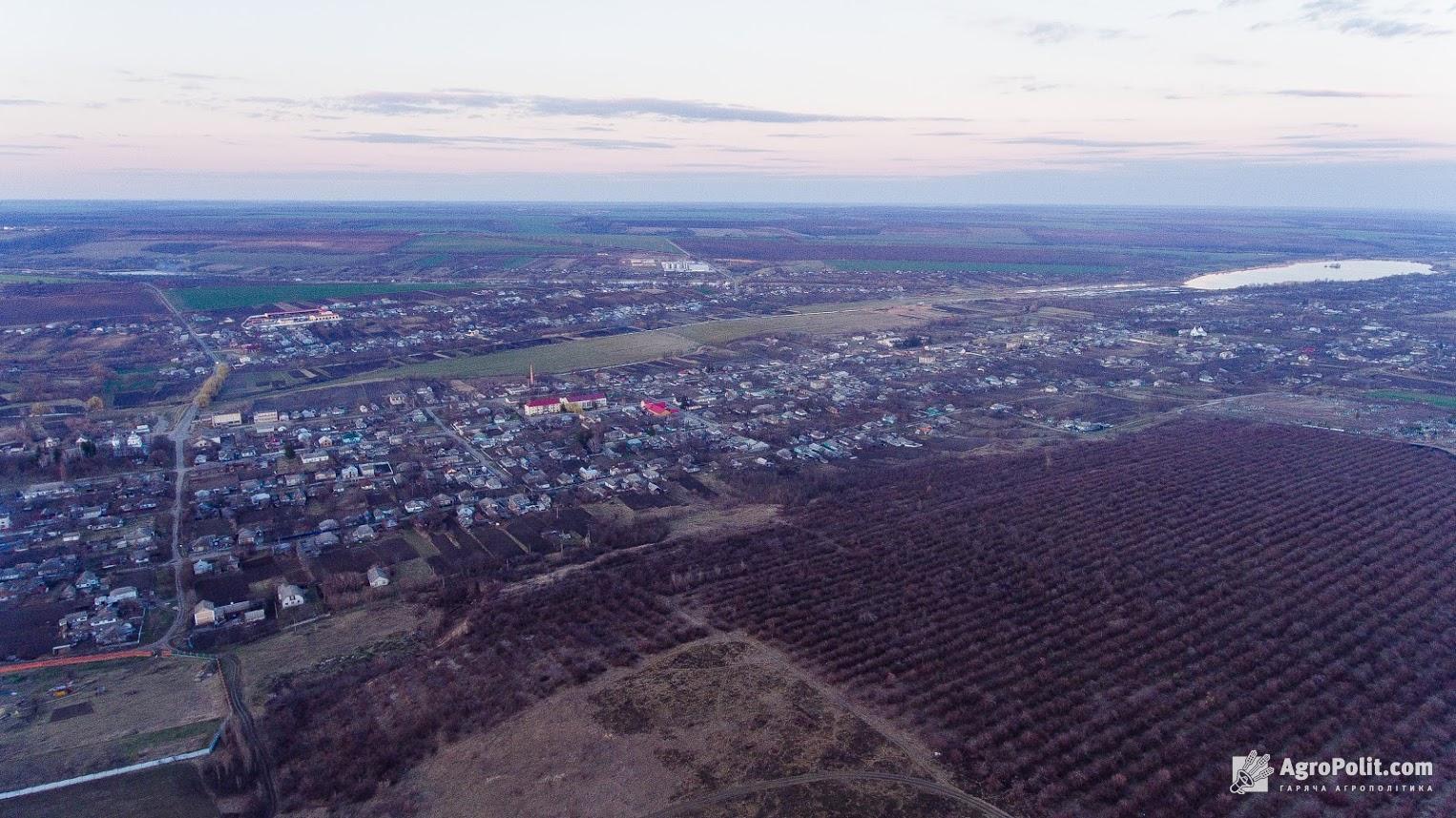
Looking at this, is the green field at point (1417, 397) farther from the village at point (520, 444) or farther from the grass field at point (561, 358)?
the grass field at point (561, 358)

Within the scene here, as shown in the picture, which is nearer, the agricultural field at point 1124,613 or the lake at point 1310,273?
the agricultural field at point 1124,613

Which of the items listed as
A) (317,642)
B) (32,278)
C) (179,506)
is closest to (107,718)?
(317,642)

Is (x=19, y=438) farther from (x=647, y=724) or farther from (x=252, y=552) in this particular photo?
(x=647, y=724)

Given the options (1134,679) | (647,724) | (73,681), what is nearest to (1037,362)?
(1134,679)

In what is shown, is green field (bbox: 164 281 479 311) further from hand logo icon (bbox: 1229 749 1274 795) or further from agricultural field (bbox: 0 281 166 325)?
hand logo icon (bbox: 1229 749 1274 795)

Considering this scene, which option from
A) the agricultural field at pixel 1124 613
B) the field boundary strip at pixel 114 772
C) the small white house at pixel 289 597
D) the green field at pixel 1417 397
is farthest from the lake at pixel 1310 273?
the field boundary strip at pixel 114 772

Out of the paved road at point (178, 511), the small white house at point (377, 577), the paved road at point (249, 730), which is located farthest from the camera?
the small white house at point (377, 577)
